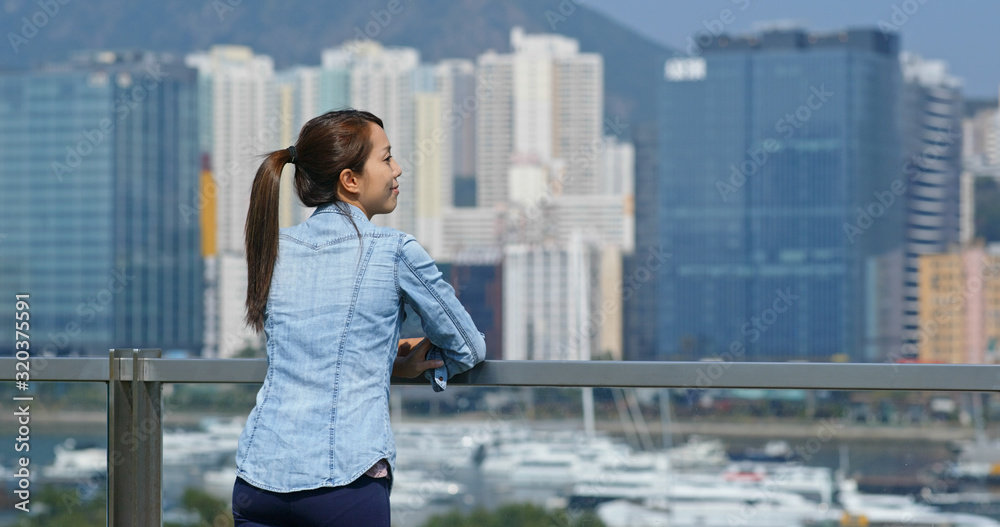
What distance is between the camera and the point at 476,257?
5256 centimetres

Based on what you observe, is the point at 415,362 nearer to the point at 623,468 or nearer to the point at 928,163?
the point at 623,468

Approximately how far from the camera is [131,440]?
1.75 metres

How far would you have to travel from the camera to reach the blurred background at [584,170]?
51.1m

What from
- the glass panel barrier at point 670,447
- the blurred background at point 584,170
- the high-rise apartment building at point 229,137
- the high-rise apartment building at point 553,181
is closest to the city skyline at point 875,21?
the blurred background at point 584,170

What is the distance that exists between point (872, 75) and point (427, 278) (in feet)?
190

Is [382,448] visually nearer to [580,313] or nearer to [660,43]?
[580,313]

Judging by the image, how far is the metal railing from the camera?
1559 mm

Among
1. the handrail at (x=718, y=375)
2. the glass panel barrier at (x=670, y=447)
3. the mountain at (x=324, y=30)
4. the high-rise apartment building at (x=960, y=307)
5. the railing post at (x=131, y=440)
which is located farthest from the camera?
the mountain at (x=324, y=30)

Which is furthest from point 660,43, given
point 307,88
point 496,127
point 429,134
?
point 307,88

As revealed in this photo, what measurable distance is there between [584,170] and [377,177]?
54.5 metres

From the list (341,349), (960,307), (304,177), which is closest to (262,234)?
(304,177)

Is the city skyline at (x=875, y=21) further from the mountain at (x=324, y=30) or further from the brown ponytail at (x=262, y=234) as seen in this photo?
the brown ponytail at (x=262, y=234)

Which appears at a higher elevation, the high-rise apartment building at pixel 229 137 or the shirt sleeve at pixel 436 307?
the high-rise apartment building at pixel 229 137

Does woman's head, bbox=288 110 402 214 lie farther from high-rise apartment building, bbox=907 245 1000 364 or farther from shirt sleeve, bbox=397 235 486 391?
high-rise apartment building, bbox=907 245 1000 364
